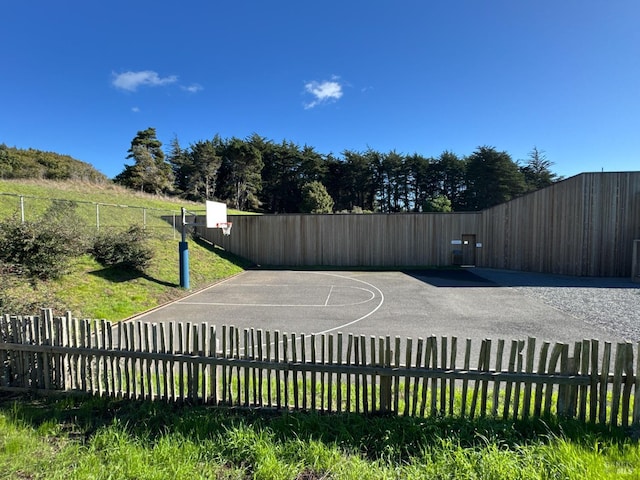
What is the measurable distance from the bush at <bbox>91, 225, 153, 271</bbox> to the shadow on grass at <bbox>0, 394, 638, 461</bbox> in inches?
285

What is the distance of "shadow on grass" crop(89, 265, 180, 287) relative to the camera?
897cm

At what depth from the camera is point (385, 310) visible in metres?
8.04

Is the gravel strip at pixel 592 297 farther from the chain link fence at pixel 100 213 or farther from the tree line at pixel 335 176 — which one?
the tree line at pixel 335 176

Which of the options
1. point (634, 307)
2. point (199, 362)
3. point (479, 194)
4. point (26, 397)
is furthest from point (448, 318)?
point (479, 194)

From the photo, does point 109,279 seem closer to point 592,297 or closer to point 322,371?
point 322,371

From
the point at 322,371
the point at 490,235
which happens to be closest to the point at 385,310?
the point at 322,371

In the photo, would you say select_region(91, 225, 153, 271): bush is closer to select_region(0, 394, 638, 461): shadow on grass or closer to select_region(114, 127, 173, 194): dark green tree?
select_region(0, 394, 638, 461): shadow on grass

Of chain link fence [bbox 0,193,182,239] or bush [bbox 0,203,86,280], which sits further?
chain link fence [bbox 0,193,182,239]

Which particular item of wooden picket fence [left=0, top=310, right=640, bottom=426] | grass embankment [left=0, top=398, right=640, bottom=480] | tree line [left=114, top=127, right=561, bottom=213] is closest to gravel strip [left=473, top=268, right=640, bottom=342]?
wooden picket fence [left=0, top=310, right=640, bottom=426]

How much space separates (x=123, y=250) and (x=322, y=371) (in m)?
9.25

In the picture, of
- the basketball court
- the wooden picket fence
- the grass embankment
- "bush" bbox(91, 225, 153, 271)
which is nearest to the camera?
the grass embankment

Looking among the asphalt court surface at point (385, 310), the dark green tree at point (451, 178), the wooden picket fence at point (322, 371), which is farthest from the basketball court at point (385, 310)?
the dark green tree at point (451, 178)

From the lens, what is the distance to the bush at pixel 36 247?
276 inches

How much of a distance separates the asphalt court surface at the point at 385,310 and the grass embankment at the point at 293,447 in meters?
3.08
